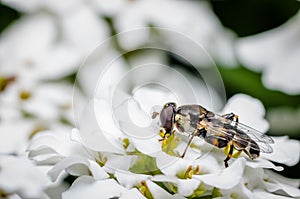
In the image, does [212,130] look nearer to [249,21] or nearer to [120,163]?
[120,163]

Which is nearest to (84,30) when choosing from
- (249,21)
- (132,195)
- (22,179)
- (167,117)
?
(249,21)

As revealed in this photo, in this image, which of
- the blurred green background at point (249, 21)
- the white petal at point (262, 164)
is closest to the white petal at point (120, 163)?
the white petal at point (262, 164)

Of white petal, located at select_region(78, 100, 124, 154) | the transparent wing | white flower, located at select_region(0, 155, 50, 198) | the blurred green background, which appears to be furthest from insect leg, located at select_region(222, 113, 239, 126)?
the blurred green background

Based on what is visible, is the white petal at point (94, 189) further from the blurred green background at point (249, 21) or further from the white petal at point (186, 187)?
the blurred green background at point (249, 21)

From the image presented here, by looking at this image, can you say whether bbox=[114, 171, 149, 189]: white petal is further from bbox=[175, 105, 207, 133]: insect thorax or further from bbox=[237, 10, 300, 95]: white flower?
bbox=[237, 10, 300, 95]: white flower

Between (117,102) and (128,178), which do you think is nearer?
(128,178)

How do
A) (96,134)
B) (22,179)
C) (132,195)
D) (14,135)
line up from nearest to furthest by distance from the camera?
(132,195) → (96,134) → (22,179) → (14,135)
